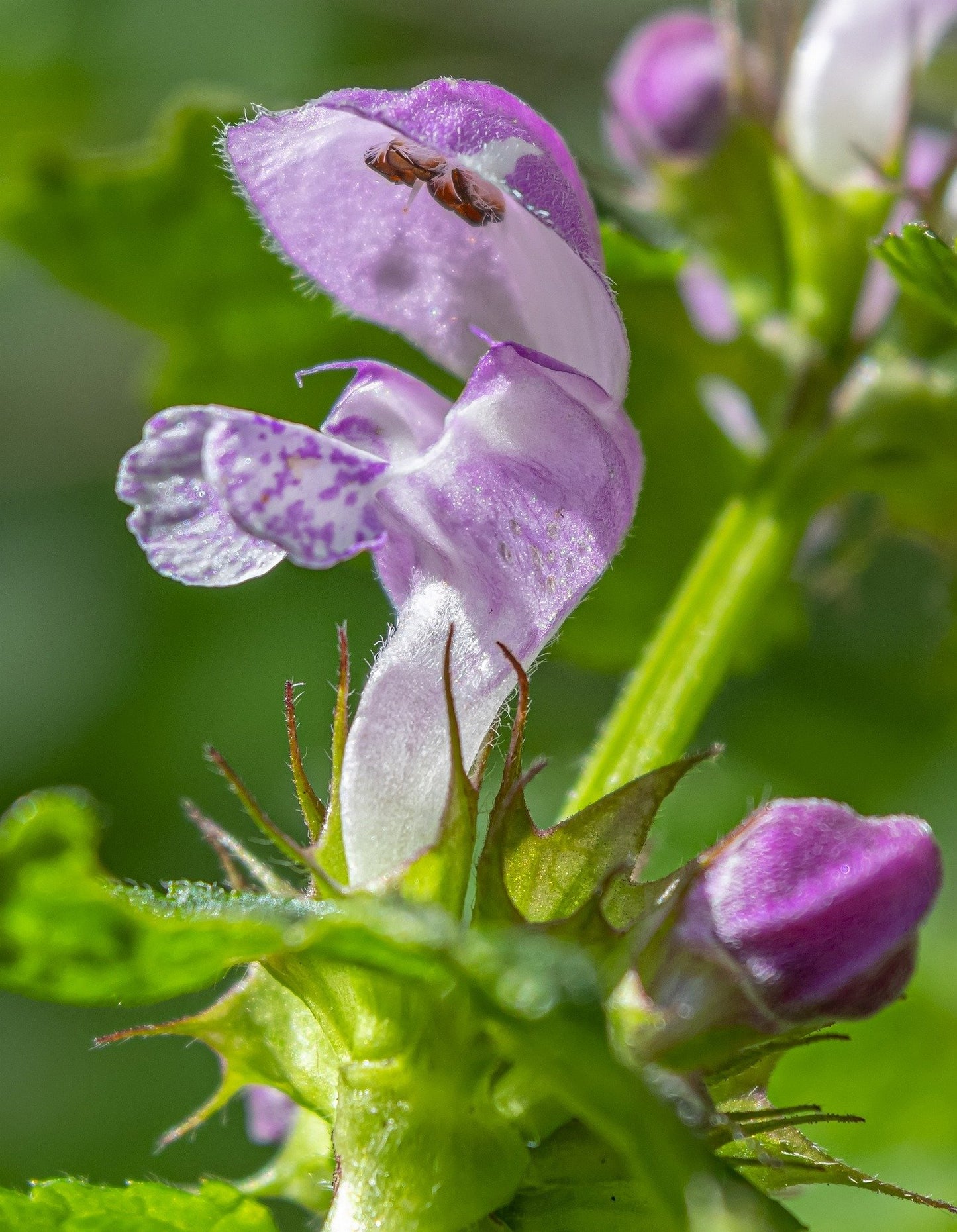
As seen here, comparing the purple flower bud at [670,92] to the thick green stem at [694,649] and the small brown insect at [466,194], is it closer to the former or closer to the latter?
the thick green stem at [694,649]

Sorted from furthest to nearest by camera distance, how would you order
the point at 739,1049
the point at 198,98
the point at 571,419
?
the point at 198,98 → the point at 571,419 → the point at 739,1049

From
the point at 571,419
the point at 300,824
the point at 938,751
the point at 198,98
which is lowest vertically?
the point at 300,824

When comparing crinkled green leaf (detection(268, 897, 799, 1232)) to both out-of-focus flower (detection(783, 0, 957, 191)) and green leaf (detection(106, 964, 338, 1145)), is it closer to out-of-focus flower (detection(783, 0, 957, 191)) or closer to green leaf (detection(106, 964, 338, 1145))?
green leaf (detection(106, 964, 338, 1145))

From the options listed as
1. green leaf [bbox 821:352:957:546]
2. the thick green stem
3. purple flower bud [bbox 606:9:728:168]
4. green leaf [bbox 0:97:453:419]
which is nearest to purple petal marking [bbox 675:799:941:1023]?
the thick green stem

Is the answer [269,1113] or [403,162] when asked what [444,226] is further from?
[269,1113]

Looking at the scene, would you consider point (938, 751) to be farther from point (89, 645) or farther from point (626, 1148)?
point (626, 1148)

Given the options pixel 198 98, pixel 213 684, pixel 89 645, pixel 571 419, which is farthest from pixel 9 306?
pixel 571 419

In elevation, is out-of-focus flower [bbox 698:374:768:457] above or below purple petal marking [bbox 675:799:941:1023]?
below
